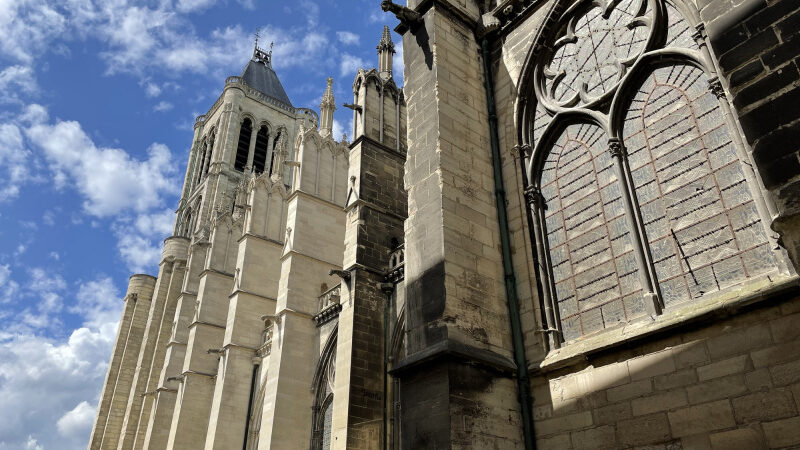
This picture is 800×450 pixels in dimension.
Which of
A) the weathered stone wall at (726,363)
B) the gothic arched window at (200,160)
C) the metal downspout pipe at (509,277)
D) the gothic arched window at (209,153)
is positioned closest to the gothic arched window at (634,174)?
the metal downspout pipe at (509,277)

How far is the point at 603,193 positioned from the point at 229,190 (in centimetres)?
2936

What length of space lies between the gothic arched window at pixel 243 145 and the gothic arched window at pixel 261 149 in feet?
1.78

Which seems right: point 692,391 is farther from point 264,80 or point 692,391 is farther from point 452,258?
Answer: point 264,80

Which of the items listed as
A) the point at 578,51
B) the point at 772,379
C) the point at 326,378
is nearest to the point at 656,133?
the point at 578,51

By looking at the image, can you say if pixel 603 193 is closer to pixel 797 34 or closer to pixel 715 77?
pixel 715 77

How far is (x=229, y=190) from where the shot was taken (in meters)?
33.7

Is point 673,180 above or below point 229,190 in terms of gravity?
below

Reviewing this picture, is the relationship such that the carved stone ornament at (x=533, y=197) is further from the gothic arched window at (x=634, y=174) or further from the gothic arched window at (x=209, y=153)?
the gothic arched window at (x=209, y=153)

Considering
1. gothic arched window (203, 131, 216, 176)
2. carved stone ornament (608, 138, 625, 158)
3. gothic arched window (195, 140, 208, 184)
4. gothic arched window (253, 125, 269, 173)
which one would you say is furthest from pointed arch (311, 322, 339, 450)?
gothic arched window (195, 140, 208, 184)

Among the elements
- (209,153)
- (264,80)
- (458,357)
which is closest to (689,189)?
(458,357)

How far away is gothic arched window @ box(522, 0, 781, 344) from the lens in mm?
5625

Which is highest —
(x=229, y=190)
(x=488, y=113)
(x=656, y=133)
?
(x=229, y=190)

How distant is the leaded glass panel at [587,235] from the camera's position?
6.30m

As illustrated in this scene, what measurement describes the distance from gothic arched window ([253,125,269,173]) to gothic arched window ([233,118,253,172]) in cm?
54
